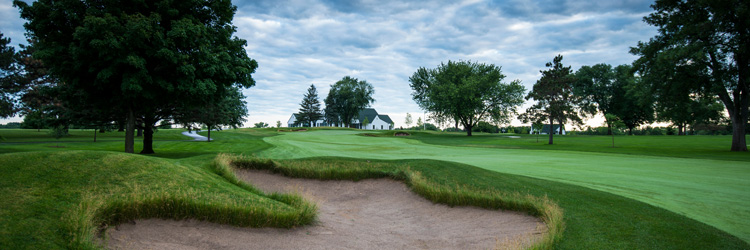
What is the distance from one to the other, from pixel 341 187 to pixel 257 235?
5832 millimetres

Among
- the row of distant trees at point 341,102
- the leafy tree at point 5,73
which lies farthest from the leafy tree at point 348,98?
the leafy tree at point 5,73

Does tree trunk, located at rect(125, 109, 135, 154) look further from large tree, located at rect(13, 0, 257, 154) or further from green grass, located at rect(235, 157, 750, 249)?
green grass, located at rect(235, 157, 750, 249)

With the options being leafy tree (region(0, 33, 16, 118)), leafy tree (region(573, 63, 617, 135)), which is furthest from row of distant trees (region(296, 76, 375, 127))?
leafy tree (region(0, 33, 16, 118))

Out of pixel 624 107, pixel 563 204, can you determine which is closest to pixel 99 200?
pixel 563 204

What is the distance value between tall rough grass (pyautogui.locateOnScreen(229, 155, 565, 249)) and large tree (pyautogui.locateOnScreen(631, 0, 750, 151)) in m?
26.3

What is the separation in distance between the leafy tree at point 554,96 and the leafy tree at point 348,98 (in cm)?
6113

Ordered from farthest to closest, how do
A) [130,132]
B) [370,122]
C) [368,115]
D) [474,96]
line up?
[368,115] → [370,122] → [474,96] → [130,132]

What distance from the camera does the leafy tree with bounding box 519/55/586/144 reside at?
42500 millimetres

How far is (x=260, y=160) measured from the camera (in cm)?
1362

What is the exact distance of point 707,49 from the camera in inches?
1059

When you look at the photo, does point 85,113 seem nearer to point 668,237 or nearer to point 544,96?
point 668,237

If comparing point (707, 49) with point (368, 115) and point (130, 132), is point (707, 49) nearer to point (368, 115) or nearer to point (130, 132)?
point (130, 132)

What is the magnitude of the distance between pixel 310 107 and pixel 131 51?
88.8 meters

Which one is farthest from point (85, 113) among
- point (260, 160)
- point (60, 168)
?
point (60, 168)
